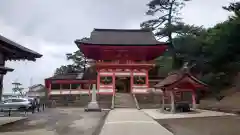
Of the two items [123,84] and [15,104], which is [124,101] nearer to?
[15,104]

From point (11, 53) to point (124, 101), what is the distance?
18746 mm

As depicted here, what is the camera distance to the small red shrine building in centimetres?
3609

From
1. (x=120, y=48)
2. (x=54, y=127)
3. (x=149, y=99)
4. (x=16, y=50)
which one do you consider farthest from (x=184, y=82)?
(x=120, y=48)

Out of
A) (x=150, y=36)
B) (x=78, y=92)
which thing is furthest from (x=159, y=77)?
(x=78, y=92)

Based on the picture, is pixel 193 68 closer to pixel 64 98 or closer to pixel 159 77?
pixel 159 77

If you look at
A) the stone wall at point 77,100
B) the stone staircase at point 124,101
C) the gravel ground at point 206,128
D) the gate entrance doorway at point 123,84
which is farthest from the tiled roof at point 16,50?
the gate entrance doorway at point 123,84

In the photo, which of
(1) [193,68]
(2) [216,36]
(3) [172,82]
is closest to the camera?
(3) [172,82]

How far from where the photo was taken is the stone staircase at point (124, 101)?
30.2m

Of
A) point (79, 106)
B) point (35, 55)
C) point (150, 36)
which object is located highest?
point (150, 36)

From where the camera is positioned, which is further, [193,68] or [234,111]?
[193,68]

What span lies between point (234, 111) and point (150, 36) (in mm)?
23948

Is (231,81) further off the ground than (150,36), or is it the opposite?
(150,36)

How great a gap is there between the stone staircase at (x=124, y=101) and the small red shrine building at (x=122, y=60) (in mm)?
1360

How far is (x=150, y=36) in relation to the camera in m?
41.8
